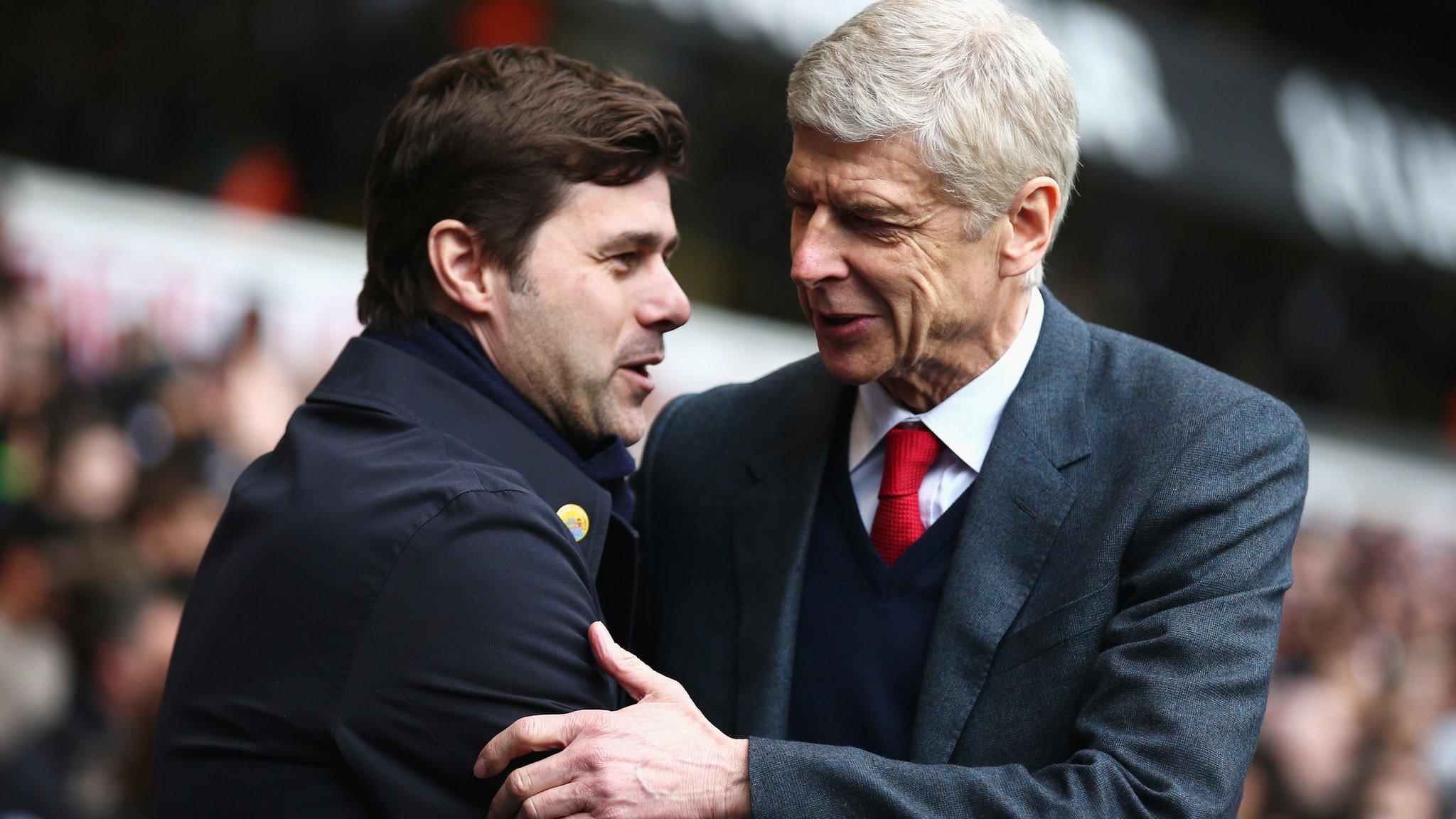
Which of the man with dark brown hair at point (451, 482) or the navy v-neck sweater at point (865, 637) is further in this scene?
the navy v-neck sweater at point (865, 637)

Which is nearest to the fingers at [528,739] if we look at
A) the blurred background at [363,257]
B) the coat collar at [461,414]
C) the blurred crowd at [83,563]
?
the coat collar at [461,414]

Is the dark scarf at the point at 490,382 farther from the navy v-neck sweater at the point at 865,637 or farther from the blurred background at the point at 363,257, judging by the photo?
the blurred background at the point at 363,257

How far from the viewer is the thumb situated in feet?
6.88

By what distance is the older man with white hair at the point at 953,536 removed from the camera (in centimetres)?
202

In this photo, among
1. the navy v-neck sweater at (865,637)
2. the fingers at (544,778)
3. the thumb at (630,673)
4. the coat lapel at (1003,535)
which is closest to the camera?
the fingers at (544,778)

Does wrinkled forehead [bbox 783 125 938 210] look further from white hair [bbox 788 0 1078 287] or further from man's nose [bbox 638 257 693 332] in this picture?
man's nose [bbox 638 257 693 332]

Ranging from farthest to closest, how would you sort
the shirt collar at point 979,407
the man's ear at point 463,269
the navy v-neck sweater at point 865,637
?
the man's ear at point 463,269 → the shirt collar at point 979,407 → the navy v-neck sweater at point 865,637

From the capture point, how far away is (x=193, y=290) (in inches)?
242

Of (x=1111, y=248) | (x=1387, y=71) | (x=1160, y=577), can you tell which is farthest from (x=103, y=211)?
(x=1387, y=71)

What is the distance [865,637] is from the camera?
2352 mm

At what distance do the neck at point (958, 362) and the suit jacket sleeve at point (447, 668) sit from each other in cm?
72

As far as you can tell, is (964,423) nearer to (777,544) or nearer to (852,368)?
(852,368)

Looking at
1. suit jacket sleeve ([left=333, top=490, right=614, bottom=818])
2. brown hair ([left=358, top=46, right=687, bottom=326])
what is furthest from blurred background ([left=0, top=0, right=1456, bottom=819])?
suit jacket sleeve ([left=333, top=490, right=614, bottom=818])

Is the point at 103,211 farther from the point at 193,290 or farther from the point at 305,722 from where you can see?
the point at 305,722
